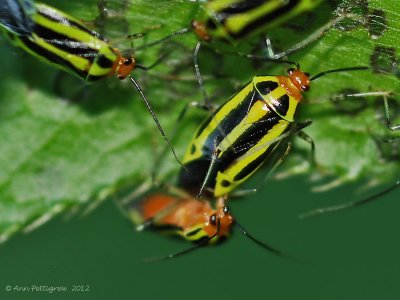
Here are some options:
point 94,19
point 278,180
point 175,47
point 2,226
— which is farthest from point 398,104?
point 2,226

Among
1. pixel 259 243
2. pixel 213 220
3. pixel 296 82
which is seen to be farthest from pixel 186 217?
pixel 296 82

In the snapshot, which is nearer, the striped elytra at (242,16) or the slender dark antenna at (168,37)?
the striped elytra at (242,16)

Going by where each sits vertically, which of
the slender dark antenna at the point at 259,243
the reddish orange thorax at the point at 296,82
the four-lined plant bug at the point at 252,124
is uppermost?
the reddish orange thorax at the point at 296,82

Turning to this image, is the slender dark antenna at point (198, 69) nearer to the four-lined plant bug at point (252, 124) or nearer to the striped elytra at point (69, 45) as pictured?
the four-lined plant bug at point (252, 124)

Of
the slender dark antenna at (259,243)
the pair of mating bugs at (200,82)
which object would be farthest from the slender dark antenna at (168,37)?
the slender dark antenna at (259,243)

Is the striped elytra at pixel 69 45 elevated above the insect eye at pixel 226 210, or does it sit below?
above

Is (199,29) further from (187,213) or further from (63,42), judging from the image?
(187,213)

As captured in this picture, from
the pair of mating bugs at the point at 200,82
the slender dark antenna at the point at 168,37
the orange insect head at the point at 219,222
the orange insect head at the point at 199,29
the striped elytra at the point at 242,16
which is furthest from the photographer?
the orange insect head at the point at 219,222

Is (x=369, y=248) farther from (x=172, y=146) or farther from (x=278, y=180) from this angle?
(x=172, y=146)

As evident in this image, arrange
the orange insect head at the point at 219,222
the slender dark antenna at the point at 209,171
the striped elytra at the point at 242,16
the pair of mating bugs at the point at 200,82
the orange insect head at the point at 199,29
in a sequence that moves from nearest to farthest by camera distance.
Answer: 1. the striped elytra at the point at 242,16
2. the orange insect head at the point at 199,29
3. the pair of mating bugs at the point at 200,82
4. the slender dark antenna at the point at 209,171
5. the orange insect head at the point at 219,222
